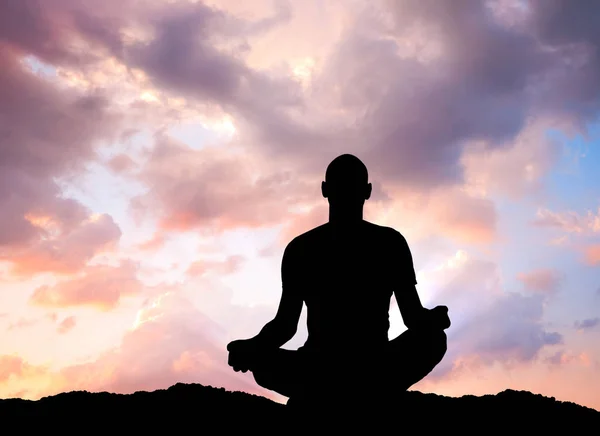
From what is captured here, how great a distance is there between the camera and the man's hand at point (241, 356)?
6723 millimetres

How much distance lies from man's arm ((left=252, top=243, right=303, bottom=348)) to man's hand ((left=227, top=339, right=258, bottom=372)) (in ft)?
1.01

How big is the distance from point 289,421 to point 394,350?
1.38 meters

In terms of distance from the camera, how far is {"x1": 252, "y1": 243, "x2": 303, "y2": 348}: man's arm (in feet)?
23.4

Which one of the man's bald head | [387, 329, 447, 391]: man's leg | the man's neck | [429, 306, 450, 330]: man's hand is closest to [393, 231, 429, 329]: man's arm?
[429, 306, 450, 330]: man's hand

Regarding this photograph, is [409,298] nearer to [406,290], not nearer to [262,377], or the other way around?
[406,290]

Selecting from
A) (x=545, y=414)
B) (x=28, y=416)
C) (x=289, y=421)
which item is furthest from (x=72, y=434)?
(x=545, y=414)

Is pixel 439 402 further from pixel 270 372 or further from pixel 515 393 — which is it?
pixel 270 372

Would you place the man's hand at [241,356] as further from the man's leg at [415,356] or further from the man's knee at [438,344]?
the man's knee at [438,344]

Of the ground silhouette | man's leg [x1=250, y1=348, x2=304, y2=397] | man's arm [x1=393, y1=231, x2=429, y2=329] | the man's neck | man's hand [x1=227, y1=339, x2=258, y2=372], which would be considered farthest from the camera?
the ground silhouette

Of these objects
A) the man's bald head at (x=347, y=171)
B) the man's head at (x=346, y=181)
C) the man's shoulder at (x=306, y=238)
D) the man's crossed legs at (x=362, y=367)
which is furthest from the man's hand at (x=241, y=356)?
the man's bald head at (x=347, y=171)

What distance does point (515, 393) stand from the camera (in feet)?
43.8

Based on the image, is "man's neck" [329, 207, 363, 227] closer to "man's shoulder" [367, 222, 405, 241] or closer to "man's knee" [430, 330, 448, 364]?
"man's shoulder" [367, 222, 405, 241]

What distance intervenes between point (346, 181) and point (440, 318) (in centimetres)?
174

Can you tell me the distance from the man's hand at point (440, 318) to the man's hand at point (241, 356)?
1872 mm
